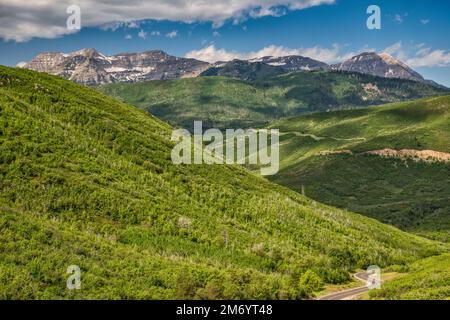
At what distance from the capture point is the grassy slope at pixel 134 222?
3988cm

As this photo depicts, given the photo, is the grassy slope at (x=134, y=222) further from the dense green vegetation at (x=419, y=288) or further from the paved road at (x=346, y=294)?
the dense green vegetation at (x=419, y=288)

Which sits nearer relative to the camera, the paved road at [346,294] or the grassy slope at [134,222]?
the grassy slope at [134,222]

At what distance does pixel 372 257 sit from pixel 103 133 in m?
46.7

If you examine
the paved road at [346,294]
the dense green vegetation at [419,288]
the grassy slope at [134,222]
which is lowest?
the paved road at [346,294]

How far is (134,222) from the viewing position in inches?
2227

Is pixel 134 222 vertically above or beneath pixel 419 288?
above

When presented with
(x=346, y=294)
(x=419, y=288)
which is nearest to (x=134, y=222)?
(x=346, y=294)

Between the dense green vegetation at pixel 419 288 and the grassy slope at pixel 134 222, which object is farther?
the dense green vegetation at pixel 419 288

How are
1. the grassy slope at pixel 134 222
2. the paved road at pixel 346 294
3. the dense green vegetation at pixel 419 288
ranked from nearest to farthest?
the grassy slope at pixel 134 222 < the dense green vegetation at pixel 419 288 < the paved road at pixel 346 294

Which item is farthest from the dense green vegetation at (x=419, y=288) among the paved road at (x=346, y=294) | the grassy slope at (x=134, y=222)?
the grassy slope at (x=134, y=222)

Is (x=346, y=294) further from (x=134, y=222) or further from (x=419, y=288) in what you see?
(x=134, y=222)

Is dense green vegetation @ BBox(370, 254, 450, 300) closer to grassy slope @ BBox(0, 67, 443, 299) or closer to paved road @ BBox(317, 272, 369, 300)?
paved road @ BBox(317, 272, 369, 300)

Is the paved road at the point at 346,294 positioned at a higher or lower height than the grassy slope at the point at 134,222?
lower

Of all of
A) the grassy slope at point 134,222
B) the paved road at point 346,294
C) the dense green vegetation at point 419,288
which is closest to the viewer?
the grassy slope at point 134,222
